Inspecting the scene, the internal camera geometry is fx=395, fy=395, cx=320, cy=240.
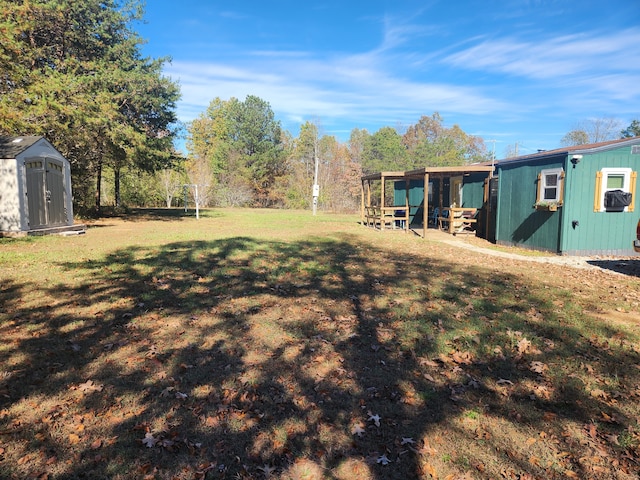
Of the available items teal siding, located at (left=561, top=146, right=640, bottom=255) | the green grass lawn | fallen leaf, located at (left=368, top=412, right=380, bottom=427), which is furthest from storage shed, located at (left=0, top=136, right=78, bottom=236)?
teal siding, located at (left=561, top=146, right=640, bottom=255)

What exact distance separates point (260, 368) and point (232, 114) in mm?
42947

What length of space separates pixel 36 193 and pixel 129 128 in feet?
19.8

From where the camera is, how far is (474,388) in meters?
3.58

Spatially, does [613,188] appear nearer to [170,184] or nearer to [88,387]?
[88,387]

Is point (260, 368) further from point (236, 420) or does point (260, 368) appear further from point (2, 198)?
point (2, 198)

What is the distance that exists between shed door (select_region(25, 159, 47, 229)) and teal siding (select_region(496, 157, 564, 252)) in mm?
16056

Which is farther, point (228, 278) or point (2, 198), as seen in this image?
point (2, 198)

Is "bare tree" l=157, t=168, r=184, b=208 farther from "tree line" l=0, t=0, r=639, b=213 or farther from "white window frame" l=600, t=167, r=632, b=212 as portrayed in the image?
"white window frame" l=600, t=167, r=632, b=212

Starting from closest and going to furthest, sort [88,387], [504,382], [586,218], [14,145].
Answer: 1. [88,387]
2. [504,382]
3. [586,218]
4. [14,145]

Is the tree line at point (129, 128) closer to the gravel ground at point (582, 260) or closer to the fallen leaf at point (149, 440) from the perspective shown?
the fallen leaf at point (149, 440)

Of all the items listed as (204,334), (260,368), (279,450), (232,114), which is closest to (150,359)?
(204,334)

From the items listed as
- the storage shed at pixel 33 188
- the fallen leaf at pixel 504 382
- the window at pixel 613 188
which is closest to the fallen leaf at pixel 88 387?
the fallen leaf at pixel 504 382

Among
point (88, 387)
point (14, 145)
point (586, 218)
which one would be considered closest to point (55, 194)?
point (14, 145)

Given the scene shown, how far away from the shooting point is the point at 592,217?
10961 mm
